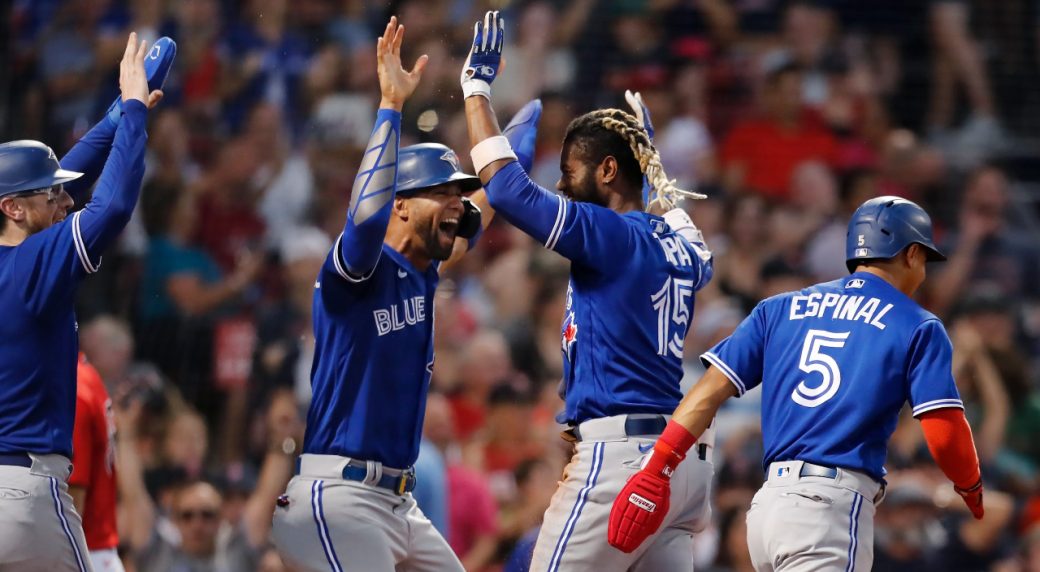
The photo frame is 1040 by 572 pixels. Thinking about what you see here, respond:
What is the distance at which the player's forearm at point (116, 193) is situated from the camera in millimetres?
5004

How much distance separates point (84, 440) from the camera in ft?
20.4

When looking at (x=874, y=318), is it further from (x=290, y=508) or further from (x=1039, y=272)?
(x=1039, y=272)

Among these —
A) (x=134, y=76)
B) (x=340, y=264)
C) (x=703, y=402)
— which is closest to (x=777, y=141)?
(x=703, y=402)

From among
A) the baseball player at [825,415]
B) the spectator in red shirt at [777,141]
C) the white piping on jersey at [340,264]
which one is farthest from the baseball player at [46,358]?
the spectator in red shirt at [777,141]

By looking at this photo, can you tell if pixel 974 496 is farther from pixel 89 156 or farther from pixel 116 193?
pixel 89 156

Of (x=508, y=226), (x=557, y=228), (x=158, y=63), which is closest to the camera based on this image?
(x=557, y=228)

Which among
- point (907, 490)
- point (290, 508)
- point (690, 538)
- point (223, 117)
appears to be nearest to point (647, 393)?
point (690, 538)

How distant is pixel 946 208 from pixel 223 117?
5.31m

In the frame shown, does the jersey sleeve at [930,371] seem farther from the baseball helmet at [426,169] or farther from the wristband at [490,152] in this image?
the baseball helmet at [426,169]

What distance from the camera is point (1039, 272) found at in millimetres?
11281

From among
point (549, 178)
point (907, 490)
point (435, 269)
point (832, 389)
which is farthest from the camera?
point (549, 178)

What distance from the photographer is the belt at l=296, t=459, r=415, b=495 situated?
5074 millimetres

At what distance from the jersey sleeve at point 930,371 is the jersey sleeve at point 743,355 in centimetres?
49

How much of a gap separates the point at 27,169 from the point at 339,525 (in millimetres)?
1637
